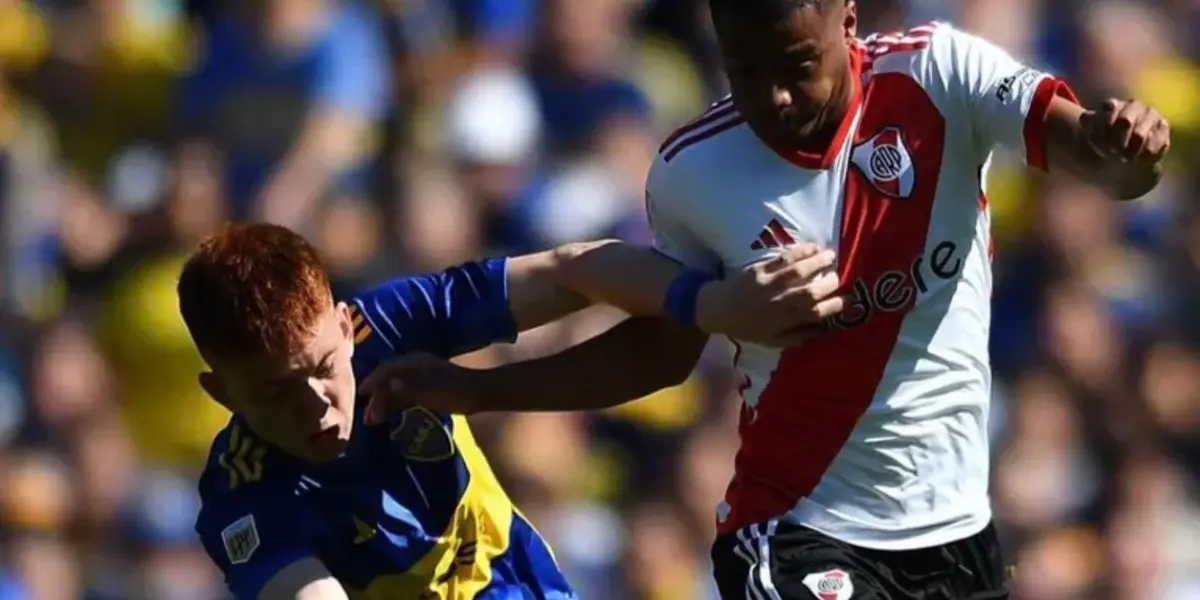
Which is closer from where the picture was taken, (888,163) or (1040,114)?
(1040,114)

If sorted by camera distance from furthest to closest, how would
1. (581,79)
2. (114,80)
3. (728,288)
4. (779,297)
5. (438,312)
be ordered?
1. (114,80)
2. (581,79)
3. (438,312)
4. (728,288)
5. (779,297)

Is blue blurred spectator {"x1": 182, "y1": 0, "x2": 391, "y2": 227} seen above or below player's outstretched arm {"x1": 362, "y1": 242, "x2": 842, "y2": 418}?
below

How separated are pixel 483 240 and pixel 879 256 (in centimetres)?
431

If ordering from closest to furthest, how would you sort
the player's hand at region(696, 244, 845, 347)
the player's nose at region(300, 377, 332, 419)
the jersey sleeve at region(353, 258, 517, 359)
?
the player's hand at region(696, 244, 845, 347), the player's nose at region(300, 377, 332, 419), the jersey sleeve at region(353, 258, 517, 359)

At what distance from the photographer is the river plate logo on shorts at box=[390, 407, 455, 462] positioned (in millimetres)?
4820

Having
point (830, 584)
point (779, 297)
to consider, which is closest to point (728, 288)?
point (779, 297)

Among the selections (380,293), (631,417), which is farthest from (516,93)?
(380,293)

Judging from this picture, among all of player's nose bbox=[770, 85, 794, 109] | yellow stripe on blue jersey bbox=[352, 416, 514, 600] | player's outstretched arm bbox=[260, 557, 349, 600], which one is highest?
player's nose bbox=[770, 85, 794, 109]

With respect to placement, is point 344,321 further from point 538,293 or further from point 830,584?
point 830,584

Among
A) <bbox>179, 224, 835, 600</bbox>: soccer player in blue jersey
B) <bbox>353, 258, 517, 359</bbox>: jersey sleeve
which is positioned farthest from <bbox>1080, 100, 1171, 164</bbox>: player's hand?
<bbox>353, 258, 517, 359</bbox>: jersey sleeve

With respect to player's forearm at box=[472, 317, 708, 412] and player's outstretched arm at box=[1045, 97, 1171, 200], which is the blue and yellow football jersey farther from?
player's outstretched arm at box=[1045, 97, 1171, 200]

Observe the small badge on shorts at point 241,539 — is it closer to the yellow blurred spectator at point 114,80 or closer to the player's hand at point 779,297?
the player's hand at point 779,297

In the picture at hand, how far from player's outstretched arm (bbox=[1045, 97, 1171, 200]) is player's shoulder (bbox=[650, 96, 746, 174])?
2.16 ft

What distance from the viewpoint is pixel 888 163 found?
4.63m
